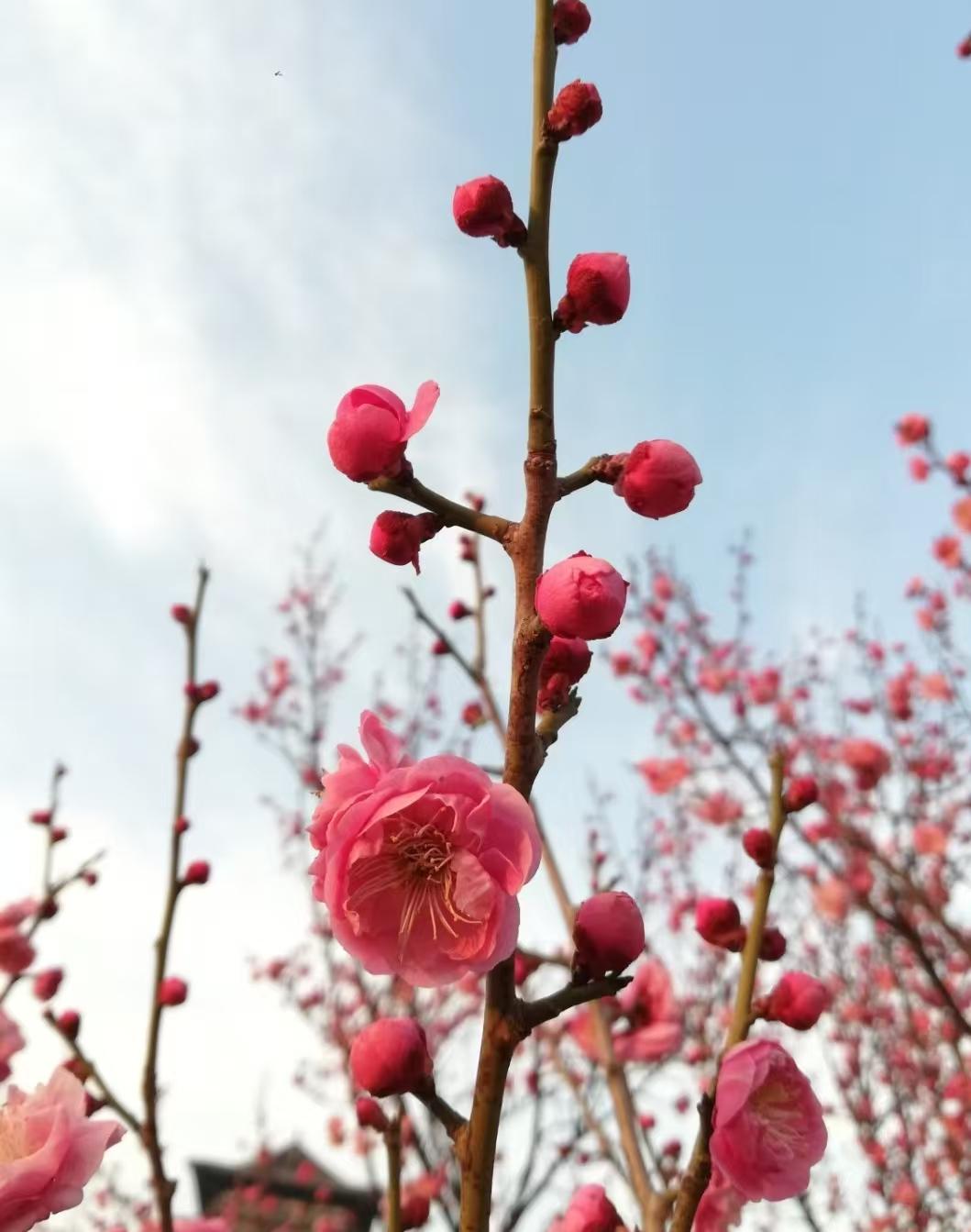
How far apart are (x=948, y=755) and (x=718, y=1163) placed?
21.2 feet

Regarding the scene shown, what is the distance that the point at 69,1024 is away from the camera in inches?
80.0

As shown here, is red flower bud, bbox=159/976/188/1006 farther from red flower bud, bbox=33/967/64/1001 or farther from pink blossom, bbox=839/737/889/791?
pink blossom, bbox=839/737/889/791

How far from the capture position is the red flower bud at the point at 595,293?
45.3 inches

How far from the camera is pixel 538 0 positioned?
1.25 m

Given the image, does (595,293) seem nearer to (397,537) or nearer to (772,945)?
(397,537)

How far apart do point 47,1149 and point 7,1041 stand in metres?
1.28

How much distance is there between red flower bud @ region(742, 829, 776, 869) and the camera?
149 centimetres

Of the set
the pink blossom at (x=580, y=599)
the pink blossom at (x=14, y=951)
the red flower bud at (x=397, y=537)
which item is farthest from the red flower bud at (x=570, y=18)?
the pink blossom at (x=14, y=951)

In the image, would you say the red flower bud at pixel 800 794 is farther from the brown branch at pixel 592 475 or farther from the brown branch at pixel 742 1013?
the brown branch at pixel 592 475

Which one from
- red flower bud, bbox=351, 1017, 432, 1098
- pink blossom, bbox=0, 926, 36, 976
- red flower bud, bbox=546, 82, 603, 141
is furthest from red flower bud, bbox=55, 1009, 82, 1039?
red flower bud, bbox=546, 82, 603, 141

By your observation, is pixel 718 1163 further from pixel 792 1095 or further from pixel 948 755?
pixel 948 755

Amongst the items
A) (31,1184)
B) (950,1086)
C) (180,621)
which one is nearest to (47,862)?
(180,621)

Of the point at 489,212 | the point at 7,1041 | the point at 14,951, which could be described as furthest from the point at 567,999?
the point at 14,951

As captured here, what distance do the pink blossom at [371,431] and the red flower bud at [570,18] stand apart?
58 cm
